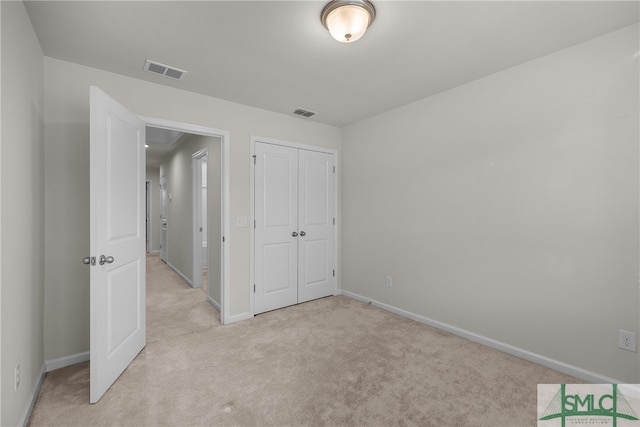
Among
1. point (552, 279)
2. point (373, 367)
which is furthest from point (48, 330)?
point (552, 279)

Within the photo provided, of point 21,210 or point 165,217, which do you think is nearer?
point 21,210

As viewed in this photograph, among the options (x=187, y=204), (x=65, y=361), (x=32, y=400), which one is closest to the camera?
(x=32, y=400)

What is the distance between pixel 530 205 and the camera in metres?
2.44

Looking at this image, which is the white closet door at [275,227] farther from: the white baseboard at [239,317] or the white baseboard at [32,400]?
the white baseboard at [32,400]

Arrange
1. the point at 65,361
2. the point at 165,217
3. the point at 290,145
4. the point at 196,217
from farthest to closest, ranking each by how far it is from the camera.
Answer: the point at 165,217, the point at 196,217, the point at 290,145, the point at 65,361

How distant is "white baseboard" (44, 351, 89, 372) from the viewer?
7.53ft

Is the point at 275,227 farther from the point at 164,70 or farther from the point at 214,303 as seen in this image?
the point at 164,70

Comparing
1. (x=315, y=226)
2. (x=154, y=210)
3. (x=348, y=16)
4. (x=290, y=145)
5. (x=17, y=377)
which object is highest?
(x=348, y=16)

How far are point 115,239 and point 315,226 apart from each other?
7.87 feet

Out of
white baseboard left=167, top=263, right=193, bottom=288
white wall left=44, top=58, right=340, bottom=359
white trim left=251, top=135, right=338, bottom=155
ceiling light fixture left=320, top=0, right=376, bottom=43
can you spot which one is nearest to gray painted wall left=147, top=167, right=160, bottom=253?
white baseboard left=167, top=263, right=193, bottom=288

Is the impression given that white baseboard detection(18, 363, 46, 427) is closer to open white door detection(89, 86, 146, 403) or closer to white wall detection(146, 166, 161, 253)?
open white door detection(89, 86, 146, 403)

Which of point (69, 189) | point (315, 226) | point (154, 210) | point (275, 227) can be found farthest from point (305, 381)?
point (154, 210)

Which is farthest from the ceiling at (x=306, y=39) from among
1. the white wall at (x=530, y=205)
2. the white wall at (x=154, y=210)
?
the white wall at (x=154, y=210)

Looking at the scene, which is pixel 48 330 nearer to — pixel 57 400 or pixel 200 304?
pixel 57 400
